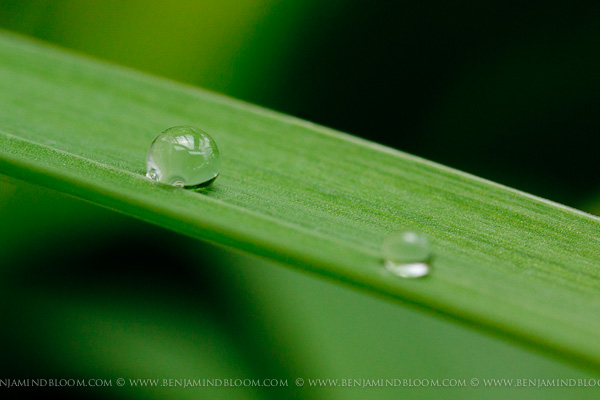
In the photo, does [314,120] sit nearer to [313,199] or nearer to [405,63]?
[405,63]

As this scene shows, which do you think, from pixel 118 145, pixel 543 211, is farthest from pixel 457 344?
pixel 118 145

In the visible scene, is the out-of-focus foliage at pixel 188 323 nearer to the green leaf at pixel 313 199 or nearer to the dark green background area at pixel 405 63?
the green leaf at pixel 313 199

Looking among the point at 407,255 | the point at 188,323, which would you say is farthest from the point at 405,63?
the point at 407,255

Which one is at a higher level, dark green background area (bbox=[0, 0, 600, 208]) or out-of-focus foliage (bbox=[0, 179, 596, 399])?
dark green background area (bbox=[0, 0, 600, 208])

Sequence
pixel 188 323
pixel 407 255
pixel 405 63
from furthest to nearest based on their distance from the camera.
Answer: pixel 405 63 < pixel 188 323 < pixel 407 255

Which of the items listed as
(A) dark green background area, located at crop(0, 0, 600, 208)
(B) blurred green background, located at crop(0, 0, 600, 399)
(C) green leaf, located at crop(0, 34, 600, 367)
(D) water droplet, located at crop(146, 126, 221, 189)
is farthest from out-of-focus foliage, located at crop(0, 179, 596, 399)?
(A) dark green background area, located at crop(0, 0, 600, 208)

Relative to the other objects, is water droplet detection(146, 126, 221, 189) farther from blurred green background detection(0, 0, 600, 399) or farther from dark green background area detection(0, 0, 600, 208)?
dark green background area detection(0, 0, 600, 208)
